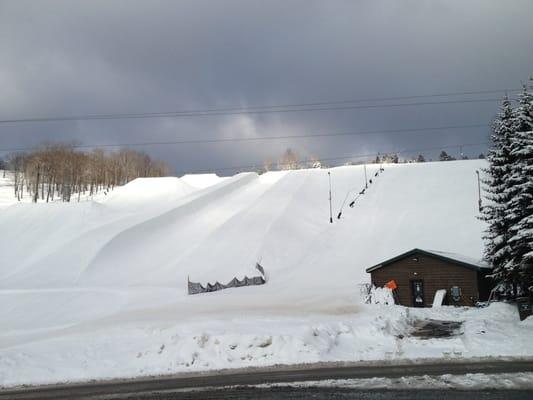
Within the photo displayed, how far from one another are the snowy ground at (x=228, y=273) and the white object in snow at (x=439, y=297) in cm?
163

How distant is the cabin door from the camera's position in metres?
32.0

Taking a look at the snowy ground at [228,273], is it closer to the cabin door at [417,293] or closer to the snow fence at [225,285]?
the snow fence at [225,285]

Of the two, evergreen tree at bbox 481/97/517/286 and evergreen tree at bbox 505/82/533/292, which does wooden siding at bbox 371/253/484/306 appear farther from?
evergreen tree at bbox 505/82/533/292

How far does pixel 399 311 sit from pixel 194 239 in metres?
30.9

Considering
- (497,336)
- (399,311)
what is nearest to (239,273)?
(399,311)

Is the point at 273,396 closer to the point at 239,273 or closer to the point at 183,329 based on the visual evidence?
the point at 183,329

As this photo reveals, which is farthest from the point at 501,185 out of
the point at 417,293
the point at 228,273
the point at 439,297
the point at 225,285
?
the point at 228,273

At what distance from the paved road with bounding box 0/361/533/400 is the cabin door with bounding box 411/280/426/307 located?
16040 mm

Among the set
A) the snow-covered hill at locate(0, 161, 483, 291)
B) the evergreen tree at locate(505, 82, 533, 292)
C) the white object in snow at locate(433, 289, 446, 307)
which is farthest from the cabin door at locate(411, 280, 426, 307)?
the snow-covered hill at locate(0, 161, 483, 291)

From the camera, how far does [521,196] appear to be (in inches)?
949

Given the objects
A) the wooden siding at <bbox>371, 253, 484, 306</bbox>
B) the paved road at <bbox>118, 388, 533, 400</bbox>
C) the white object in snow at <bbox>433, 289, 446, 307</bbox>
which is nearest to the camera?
the paved road at <bbox>118, 388, 533, 400</bbox>

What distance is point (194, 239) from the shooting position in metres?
54.8

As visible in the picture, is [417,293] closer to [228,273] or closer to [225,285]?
[225,285]

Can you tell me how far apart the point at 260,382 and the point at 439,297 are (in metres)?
19.1
